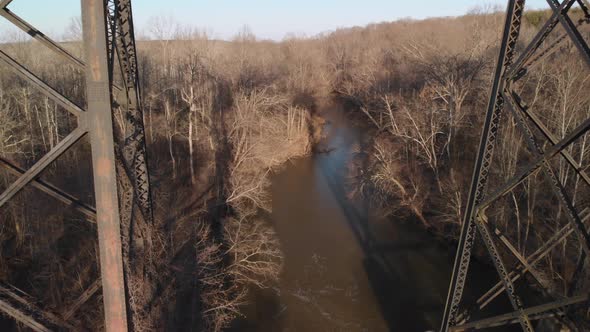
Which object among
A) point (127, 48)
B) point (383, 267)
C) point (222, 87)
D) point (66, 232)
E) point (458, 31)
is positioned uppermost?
point (458, 31)

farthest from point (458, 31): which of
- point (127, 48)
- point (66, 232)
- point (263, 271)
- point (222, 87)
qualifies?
Answer: point (127, 48)

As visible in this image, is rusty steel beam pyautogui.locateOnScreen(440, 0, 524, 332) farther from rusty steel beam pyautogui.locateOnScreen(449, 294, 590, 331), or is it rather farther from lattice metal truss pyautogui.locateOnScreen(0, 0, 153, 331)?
lattice metal truss pyautogui.locateOnScreen(0, 0, 153, 331)

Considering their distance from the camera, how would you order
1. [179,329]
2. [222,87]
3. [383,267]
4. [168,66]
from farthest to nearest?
[168,66]
[222,87]
[383,267]
[179,329]

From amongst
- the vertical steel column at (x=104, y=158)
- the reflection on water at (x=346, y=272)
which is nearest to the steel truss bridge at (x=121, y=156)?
the vertical steel column at (x=104, y=158)

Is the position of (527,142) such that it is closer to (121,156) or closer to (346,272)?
(121,156)

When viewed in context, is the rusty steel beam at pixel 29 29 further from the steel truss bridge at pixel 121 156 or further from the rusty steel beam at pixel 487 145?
the rusty steel beam at pixel 487 145

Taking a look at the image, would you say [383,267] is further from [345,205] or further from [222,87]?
[222,87]

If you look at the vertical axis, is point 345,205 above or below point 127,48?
below

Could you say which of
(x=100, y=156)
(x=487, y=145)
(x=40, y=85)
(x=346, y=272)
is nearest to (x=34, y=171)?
(x=100, y=156)
